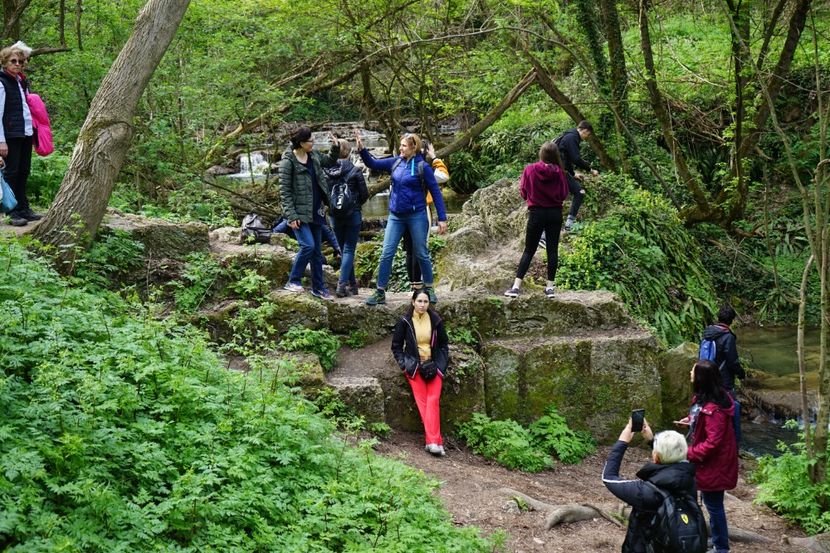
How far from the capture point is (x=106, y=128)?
7645mm

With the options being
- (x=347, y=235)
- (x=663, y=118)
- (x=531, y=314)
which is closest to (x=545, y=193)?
(x=531, y=314)

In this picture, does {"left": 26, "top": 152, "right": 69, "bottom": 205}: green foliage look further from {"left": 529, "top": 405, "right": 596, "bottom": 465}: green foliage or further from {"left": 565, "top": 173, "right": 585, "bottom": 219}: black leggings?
{"left": 565, "top": 173, "right": 585, "bottom": 219}: black leggings

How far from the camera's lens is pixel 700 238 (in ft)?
52.1

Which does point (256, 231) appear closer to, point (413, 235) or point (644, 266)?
point (413, 235)

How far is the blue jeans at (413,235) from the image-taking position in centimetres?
842

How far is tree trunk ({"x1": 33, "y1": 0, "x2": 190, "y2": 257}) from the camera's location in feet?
24.9

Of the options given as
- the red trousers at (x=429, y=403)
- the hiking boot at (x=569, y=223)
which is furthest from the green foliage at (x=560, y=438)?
the hiking boot at (x=569, y=223)

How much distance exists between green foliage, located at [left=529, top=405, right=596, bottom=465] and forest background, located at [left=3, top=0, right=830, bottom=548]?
2.85 m

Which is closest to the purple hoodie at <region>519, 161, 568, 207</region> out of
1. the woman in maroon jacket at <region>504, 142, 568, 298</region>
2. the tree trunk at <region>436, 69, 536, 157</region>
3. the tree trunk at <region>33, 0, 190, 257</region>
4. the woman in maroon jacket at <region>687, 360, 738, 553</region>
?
the woman in maroon jacket at <region>504, 142, 568, 298</region>

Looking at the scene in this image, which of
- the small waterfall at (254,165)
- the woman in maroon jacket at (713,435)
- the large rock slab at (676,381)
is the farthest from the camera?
the small waterfall at (254,165)

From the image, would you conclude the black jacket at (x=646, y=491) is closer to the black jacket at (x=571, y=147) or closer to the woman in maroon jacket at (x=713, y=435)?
the woman in maroon jacket at (x=713, y=435)

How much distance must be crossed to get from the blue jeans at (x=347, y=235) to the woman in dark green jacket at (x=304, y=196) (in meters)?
0.23

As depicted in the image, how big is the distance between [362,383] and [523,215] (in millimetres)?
5541

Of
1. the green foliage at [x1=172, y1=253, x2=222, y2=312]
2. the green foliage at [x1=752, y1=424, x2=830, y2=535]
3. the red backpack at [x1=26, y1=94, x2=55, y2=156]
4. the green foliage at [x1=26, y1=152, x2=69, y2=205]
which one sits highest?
the red backpack at [x1=26, y1=94, x2=55, y2=156]
